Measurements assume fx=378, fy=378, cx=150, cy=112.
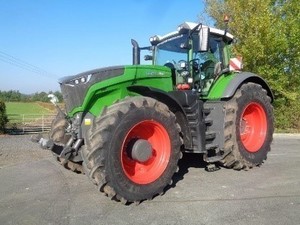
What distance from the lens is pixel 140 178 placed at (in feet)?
18.6

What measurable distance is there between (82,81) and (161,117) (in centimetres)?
131

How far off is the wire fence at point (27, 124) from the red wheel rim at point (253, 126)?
14.9 meters

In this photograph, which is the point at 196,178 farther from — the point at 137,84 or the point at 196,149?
the point at 137,84

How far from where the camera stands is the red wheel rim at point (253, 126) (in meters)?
7.86

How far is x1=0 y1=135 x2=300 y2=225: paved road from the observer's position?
4.80 metres

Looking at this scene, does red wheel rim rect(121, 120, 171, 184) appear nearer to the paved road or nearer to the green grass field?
the paved road

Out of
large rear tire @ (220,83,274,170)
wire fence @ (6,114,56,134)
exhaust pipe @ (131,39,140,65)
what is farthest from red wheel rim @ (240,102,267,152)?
wire fence @ (6,114,56,134)

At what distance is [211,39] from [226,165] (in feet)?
8.53

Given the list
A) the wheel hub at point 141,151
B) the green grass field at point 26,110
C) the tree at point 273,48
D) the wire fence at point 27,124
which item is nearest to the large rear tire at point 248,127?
the wheel hub at point 141,151

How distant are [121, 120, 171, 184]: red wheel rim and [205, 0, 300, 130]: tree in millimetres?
11522

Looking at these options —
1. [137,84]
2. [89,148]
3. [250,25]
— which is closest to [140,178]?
[89,148]

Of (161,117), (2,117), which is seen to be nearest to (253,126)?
(161,117)

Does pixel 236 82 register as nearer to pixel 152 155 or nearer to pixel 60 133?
pixel 152 155

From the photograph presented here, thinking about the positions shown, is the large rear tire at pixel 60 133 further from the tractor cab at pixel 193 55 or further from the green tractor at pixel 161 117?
the tractor cab at pixel 193 55
